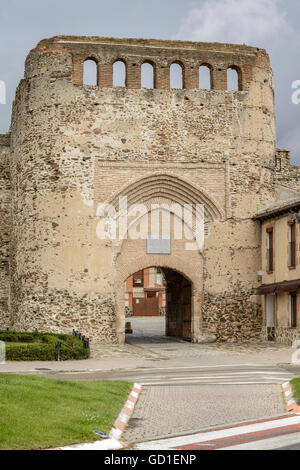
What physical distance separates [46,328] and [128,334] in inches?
373

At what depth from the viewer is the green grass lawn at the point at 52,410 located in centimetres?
818

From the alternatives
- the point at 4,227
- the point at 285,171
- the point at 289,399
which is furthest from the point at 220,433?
the point at 285,171

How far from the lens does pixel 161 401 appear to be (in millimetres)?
12266

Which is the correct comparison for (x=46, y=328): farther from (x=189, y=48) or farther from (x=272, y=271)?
(x=189, y=48)

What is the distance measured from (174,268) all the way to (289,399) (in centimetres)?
1626

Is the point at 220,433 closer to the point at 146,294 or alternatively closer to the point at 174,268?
the point at 174,268

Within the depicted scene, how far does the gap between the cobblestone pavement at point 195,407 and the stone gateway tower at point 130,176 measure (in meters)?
13.7

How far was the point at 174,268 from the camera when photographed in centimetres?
2844

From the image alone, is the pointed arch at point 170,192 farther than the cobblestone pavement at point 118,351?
Yes

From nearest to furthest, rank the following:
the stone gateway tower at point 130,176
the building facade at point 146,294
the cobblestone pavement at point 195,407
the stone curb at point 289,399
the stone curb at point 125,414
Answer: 1. the stone curb at point 125,414
2. the cobblestone pavement at point 195,407
3. the stone curb at point 289,399
4. the stone gateway tower at point 130,176
5. the building facade at point 146,294

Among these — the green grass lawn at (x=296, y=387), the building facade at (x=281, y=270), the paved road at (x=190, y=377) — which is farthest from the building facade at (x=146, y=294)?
the green grass lawn at (x=296, y=387)

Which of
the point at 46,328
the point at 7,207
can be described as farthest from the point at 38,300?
the point at 7,207

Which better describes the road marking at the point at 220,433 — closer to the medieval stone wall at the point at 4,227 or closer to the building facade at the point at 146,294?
the medieval stone wall at the point at 4,227

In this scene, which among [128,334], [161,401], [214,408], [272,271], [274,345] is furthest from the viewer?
[128,334]
